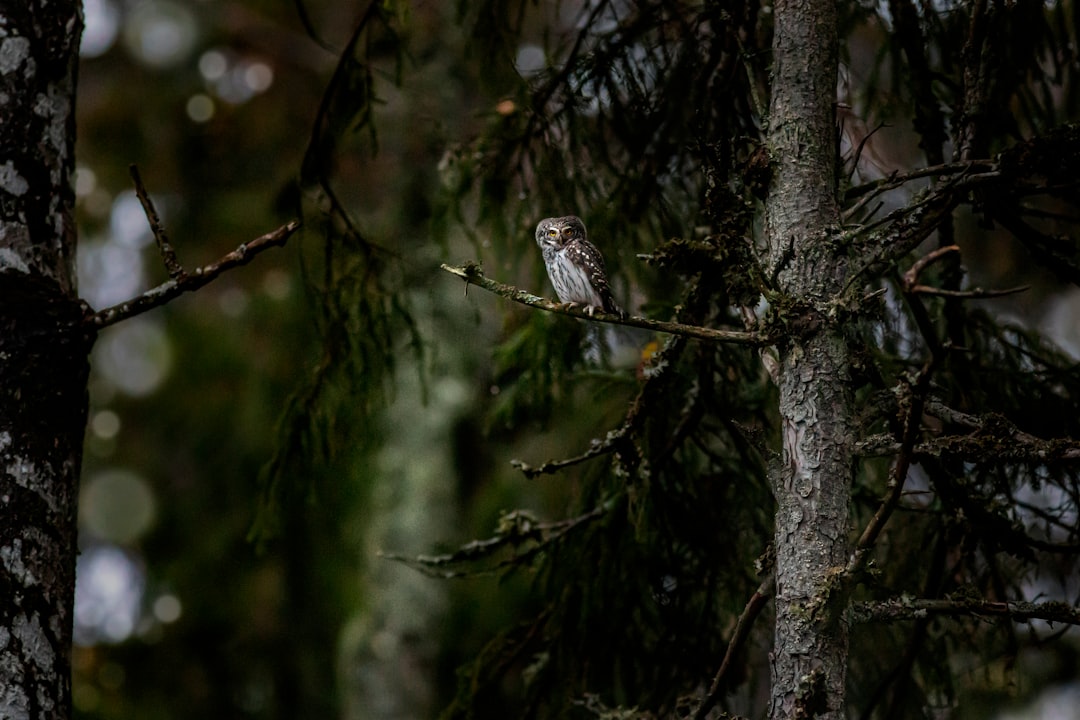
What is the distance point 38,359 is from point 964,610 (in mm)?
2146

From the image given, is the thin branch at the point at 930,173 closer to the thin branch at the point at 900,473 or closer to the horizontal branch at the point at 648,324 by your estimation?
the horizontal branch at the point at 648,324

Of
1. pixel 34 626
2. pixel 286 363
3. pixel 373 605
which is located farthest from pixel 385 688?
pixel 34 626

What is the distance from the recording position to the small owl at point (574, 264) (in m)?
3.18

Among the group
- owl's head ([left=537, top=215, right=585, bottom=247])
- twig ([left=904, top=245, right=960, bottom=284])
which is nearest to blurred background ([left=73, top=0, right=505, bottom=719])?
owl's head ([left=537, top=215, right=585, bottom=247])

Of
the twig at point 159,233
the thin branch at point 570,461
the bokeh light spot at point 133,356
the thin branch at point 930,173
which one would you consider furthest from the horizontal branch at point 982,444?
the bokeh light spot at point 133,356

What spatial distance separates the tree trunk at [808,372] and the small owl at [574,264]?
0.89 m

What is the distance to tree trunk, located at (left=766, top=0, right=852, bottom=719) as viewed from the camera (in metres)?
2.04

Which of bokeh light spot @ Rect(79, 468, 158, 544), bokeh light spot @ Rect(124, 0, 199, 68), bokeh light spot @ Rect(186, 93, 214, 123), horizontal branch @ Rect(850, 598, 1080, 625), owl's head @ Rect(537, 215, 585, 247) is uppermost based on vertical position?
bokeh light spot @ Rect(124, 0, 199, 68)

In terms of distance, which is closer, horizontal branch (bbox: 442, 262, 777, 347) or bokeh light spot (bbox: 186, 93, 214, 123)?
horizontal branch (bbox: 442, 262, 777, 347)

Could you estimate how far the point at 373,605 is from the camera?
277 inches

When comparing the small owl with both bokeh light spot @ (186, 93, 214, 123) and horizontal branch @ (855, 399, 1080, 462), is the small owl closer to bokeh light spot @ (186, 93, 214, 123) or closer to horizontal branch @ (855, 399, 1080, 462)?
horizontal branch @ (855, 399, 1080, 462)

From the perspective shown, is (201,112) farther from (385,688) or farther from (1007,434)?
(1007,434)

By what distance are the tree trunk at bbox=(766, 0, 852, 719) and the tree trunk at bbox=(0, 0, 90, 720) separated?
5.33 ft

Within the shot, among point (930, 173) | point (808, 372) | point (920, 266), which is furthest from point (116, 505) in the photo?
point (920, 266)
